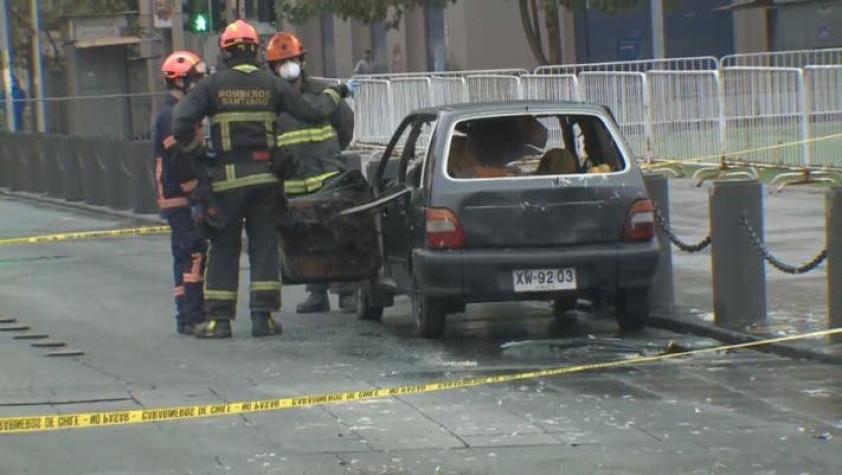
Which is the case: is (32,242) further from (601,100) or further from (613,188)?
(613,188)

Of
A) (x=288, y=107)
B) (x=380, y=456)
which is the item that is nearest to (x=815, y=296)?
(x=288, y=107)

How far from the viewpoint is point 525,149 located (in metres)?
11.7

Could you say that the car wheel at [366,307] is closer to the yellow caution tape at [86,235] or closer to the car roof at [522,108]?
the car roof at [522,108]

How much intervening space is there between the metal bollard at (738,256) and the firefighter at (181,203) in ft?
11.5

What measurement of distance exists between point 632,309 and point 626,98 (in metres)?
11.7

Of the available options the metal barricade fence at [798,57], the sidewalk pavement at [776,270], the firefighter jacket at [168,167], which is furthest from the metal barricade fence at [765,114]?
the firefighter jacket at [168,167]

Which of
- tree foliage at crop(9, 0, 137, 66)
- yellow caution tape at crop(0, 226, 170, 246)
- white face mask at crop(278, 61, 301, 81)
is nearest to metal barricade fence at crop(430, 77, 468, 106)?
yellow caution tape at crop(0, 226, 170, 246)

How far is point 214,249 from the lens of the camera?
38.3 feet

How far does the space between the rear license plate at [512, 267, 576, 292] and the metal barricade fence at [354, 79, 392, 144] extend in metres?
17.0

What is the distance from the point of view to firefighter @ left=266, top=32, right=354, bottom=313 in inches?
482

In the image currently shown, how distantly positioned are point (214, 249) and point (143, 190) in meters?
10.7

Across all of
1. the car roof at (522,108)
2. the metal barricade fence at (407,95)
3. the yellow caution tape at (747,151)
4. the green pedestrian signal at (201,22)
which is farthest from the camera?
the metal barricade fence at (407,95)

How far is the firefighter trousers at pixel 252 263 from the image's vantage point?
11625mm

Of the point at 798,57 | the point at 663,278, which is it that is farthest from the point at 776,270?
the point at 798,57
